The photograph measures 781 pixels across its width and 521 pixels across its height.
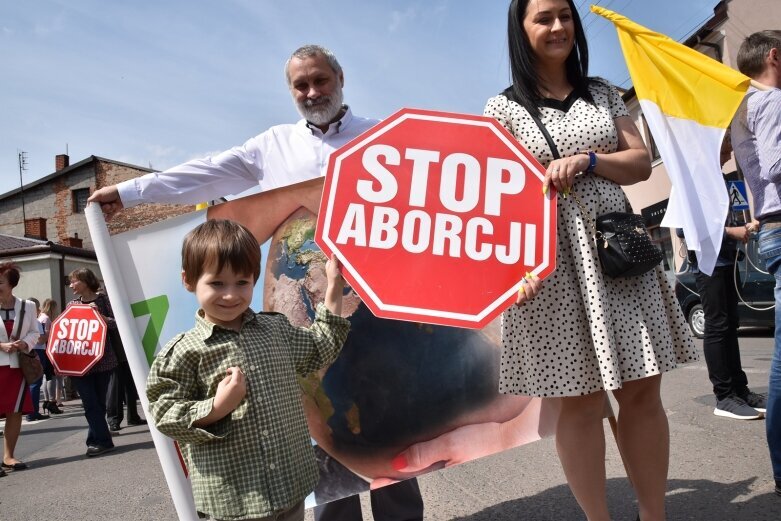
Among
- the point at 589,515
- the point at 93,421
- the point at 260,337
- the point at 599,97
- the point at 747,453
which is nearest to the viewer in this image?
the point at 260,337

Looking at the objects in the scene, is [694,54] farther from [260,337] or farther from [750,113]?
[260,337]

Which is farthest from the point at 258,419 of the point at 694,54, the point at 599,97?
the point at 694,54

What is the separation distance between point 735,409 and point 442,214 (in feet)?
10.5

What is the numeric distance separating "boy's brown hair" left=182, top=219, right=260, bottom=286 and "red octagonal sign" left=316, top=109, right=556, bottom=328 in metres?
0.22

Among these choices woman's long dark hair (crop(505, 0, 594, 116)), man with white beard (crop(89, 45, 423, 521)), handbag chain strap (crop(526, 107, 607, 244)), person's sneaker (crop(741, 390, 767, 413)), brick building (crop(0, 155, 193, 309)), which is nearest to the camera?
handbag chain strap (crop(526, 107, 607, 244))

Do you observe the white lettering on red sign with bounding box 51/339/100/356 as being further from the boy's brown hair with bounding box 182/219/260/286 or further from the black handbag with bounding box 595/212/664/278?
the black handbag with bounding box 595/212/664/278

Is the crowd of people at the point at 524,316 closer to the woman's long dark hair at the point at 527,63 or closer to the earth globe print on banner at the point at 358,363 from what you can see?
the woman's long dark hair at the point at 527,63

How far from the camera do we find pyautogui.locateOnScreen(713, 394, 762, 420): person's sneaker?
4.08 m

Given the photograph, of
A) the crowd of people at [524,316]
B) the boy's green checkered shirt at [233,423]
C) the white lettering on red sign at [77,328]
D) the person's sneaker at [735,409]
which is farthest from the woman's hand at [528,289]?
the white lettering on red sign at [77,328]

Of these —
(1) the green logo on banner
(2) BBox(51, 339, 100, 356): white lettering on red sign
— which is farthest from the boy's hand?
(2) BBox(51, 339, 100, 356): white lettering on red sign

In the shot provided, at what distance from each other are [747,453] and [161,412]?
2.98 metres

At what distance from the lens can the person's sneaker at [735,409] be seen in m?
4.08

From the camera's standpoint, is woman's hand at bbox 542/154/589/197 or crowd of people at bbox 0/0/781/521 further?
woman's hand at bbox 542/154/589/197

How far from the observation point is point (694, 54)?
2.58m
